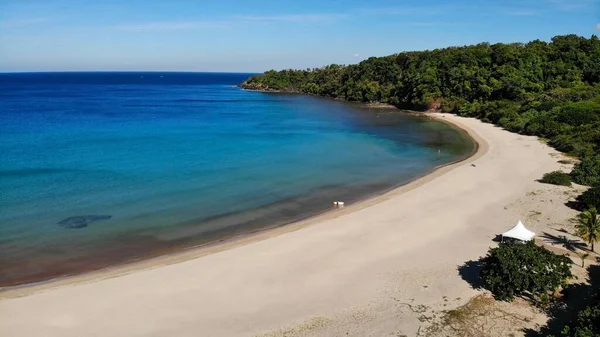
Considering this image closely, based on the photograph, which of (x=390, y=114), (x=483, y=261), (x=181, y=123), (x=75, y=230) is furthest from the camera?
(x=390, y=114)

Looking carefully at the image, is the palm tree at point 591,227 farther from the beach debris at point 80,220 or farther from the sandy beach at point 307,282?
the beach debris at point 80,220

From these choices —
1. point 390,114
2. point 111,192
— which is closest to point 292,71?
point 390,114

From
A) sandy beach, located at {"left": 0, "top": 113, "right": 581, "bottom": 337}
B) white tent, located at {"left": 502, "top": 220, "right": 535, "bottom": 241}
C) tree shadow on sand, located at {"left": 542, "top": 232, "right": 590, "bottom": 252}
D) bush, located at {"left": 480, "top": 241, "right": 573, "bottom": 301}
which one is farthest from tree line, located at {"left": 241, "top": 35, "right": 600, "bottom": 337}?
sandy beach, located at {"left": 0, "top": 113, "right": 581, "bottom": 337}

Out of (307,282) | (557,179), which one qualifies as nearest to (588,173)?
(557,179)

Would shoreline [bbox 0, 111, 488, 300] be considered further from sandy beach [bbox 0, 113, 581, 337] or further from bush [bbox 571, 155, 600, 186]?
bush [bbox 571, 155, 600, 186]

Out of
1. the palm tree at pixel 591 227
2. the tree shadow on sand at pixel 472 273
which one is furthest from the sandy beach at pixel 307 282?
the palm tree at pixel 591 227

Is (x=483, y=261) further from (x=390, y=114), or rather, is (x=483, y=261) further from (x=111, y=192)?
(x=390, y=114)
